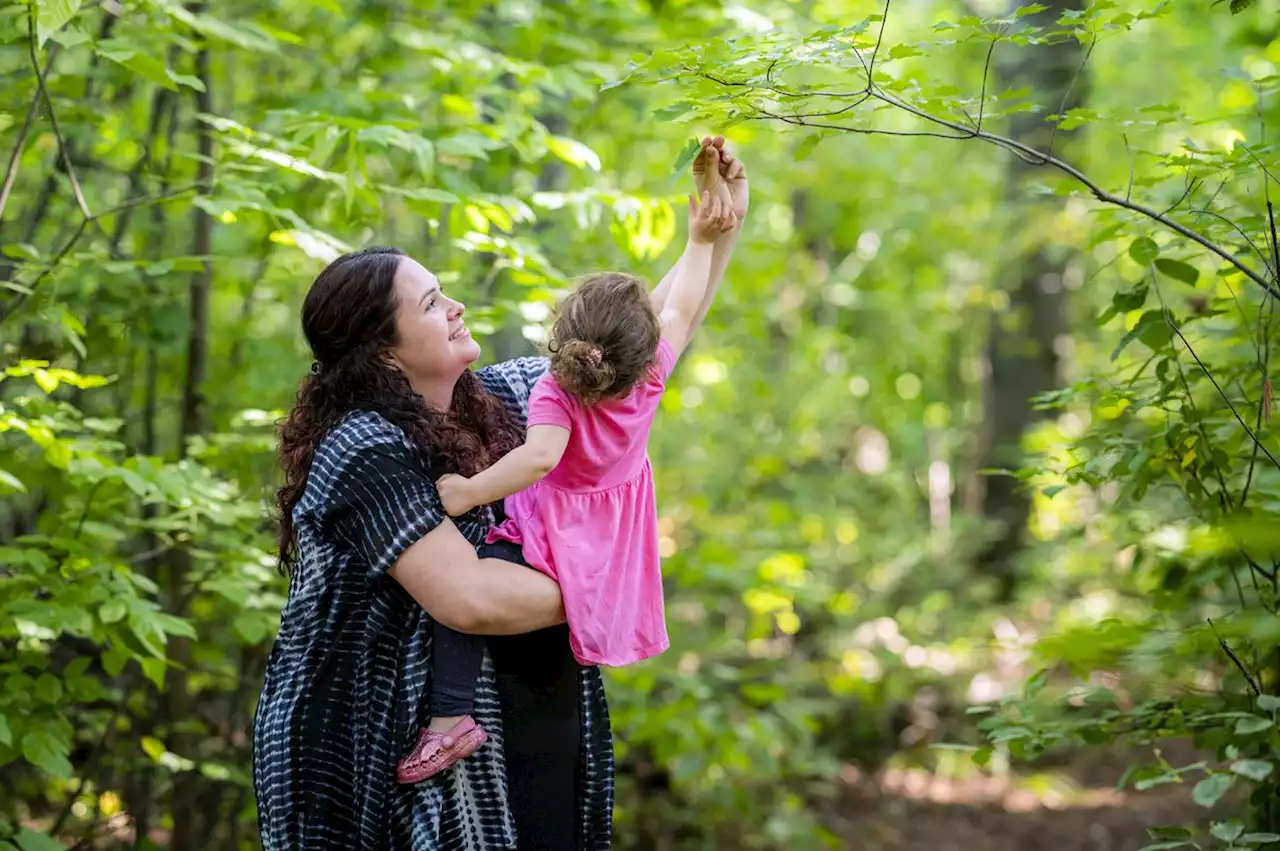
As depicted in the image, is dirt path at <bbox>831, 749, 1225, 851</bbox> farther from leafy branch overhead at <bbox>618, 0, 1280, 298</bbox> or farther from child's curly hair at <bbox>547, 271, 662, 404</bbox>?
child's curly hair at <bbox>547, 271, 662, 404</bbox>

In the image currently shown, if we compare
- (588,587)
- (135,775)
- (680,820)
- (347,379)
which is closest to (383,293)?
(347,379)

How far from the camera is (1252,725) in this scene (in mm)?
2143

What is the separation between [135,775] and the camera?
13.9 feet

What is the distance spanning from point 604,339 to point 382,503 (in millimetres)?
453

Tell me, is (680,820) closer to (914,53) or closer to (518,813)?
(518,813)

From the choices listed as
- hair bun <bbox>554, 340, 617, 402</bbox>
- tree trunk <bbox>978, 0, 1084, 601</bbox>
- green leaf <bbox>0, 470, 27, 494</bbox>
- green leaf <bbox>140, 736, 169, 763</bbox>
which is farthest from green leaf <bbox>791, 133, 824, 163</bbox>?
tree trunk <bbox>978, 0, 1084, 601</bbox>

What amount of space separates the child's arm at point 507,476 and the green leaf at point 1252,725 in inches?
52.3

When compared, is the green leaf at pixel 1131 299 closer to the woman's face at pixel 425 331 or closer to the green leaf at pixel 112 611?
the woman's face at pixel 425 331

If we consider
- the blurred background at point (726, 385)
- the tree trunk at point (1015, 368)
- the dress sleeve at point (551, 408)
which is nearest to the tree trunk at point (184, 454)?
the blurred background at point (726, 385)

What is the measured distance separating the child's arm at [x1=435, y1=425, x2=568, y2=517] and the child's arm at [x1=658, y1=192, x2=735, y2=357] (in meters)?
0.38

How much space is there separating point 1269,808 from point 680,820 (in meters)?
3.12

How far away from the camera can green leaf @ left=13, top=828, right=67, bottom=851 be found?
2.73m

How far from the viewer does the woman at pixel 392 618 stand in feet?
6.32

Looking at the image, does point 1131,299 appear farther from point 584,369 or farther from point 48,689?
point 48,689
